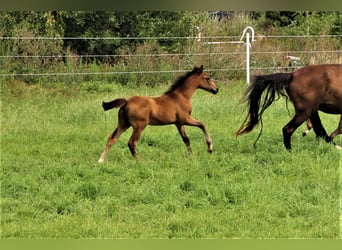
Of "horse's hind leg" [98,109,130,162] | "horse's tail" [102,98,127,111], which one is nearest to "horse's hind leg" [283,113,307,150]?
"horse's hind leg" [98,109,130,162]

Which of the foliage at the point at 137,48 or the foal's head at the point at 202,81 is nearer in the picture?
the foal's head at the point at 202,81

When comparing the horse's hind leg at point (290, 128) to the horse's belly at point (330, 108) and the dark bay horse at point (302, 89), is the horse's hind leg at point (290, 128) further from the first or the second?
the horse's belly at point (330, 108)

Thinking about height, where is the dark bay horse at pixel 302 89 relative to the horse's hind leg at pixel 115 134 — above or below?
above

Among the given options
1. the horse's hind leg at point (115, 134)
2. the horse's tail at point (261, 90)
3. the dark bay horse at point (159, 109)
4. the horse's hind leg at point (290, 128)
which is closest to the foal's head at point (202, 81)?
the dark bay horse at point (159, 109)

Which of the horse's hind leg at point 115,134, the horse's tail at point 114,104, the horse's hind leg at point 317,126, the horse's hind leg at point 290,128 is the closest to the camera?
the horse's tail at point 114,104

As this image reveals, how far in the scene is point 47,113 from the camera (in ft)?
32.1

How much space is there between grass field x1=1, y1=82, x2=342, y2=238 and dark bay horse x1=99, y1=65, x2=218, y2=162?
11.0 inches

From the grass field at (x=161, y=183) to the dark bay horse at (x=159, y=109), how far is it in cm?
28

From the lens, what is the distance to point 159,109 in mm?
6965

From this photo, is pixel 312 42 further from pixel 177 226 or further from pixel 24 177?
pixel 177 226

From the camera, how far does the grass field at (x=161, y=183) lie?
13.0 ft

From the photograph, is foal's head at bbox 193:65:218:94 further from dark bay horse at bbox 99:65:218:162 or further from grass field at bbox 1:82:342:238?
grass field at bbox 1:82:342:238

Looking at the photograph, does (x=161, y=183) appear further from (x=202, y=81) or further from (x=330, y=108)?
(x=330, y=108)

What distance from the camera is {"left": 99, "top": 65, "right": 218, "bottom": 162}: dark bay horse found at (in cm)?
671
